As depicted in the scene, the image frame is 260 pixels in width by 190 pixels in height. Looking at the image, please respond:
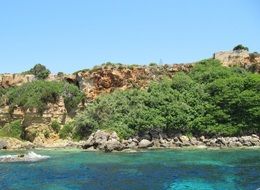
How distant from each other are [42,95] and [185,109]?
24.1 m

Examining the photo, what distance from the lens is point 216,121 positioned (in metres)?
65.6

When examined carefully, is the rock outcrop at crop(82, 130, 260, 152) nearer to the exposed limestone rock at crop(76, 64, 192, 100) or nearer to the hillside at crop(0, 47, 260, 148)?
the hillside at crop(0, 47, 260, 148)

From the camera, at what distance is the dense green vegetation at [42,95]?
247 feet

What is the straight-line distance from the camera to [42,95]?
7581 centimetres

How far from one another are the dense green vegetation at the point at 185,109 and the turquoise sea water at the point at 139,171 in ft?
36.4

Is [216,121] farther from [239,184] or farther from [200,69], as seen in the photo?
[239,184]

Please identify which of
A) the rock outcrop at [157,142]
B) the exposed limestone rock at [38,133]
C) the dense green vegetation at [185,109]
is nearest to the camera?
the rock outcrop at [157,142]

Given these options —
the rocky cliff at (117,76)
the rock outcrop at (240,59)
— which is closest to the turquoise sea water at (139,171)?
the rocky cliff at (117,76)

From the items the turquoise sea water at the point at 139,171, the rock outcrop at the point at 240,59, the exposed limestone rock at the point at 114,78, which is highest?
the rock outcrop at the point at 240,59

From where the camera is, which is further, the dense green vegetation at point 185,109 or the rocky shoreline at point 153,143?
the dense green vegetation at point 185,109

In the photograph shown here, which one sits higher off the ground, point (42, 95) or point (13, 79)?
point (13, 79)

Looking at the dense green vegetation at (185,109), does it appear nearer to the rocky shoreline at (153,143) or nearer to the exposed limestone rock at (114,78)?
the rocky shoreline at (153,143)

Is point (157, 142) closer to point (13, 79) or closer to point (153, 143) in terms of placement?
point (153, 143)

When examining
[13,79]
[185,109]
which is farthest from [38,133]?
[185,109]
